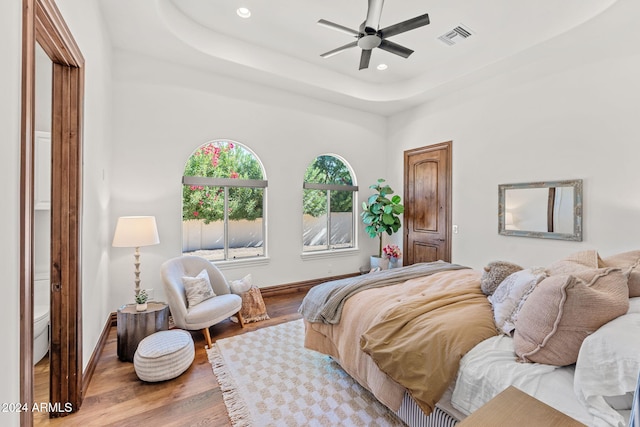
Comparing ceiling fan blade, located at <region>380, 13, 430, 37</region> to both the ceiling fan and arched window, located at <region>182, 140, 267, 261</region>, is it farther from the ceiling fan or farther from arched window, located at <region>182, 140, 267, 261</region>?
arched window, located at <region>182, 140, 267, 261</region>

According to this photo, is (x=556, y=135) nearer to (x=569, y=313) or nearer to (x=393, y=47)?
(x=393, y=47)

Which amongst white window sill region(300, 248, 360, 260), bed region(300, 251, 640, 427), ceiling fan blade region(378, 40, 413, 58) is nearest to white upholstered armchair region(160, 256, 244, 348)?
bed region(300, 251, 640, 427)

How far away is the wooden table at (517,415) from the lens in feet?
2.81

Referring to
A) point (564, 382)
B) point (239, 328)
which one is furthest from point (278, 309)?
point (564, 382)

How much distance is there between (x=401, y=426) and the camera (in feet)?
5.91

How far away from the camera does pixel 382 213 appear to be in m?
5.12

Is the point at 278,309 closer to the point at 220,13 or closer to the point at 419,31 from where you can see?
the point at 220,13

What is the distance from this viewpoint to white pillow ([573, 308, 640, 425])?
103cm

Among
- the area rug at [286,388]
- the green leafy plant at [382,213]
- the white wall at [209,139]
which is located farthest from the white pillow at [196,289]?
the green leafy plant at [382,213]

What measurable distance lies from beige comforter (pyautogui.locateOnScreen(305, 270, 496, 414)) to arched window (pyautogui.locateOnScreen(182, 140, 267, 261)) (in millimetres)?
2275

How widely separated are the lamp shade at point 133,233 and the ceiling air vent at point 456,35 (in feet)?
13.5

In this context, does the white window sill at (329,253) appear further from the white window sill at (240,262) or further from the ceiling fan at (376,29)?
the ceiling fan at (376,29)

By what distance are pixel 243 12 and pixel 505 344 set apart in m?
3.87

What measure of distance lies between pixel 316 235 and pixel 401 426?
11.6 feet
